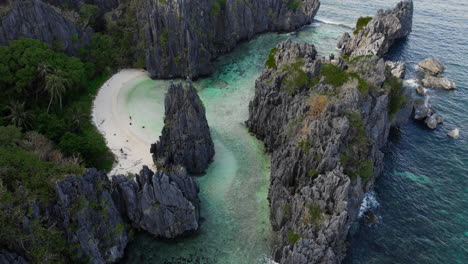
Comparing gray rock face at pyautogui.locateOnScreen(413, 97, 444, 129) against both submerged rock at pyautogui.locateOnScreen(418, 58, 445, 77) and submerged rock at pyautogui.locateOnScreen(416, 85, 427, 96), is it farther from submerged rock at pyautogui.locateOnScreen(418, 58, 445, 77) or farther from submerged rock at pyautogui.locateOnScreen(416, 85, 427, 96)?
submerged rock at pyautogui.locateOnScreen(418, 58, 445, 77)

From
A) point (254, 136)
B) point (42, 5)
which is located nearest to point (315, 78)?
point (254, 136)

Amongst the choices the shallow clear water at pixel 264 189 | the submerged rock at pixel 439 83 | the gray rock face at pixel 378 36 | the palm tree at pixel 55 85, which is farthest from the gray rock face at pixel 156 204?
the submerged rock at pixel 439 83

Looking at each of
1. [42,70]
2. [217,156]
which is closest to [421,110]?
[217,156]

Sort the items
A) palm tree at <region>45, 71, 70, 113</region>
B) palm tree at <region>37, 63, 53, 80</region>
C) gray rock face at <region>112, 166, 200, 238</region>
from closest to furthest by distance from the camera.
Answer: gray rock face at <region>112, 166, 200, 238</region>, palm tree at <region>45, 71, 70, 113</region>, palm tree at <region>37, 63, 53, 80</region>

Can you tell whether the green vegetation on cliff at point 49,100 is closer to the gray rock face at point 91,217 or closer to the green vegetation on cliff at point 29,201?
the green vegetation on cliff at point 29,201

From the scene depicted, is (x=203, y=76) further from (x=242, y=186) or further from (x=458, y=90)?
(x=458, y=90)

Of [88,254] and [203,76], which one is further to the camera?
[203,76]

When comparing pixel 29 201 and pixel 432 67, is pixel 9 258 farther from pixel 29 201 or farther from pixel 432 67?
pixel 432 67

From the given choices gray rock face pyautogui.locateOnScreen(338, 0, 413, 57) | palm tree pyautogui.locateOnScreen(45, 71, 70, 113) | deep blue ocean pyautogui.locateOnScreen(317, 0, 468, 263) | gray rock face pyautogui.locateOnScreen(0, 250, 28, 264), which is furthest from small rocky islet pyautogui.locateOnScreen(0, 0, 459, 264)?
palm tree pyautogui.locateOnScreen(45, 71, 70, 113)
